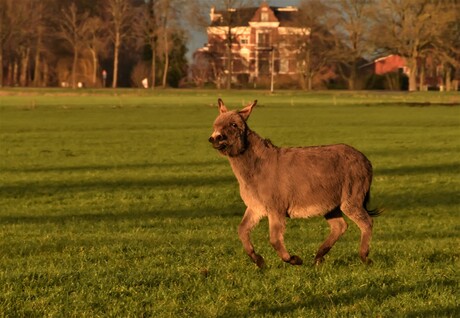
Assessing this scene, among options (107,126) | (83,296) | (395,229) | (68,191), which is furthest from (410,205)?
(107,126)

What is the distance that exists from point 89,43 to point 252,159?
152 metres

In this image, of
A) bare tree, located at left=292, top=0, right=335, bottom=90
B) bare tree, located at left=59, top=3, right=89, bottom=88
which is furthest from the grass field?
bare tree, located at left=59, top=3, right=89, bottom=88

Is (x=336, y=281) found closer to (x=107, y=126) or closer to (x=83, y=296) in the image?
(x=83, y=296)

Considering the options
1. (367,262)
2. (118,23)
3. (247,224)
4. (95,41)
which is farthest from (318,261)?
(95,41)

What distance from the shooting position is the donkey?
9.18 m

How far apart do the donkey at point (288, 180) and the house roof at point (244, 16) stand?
5810 inches

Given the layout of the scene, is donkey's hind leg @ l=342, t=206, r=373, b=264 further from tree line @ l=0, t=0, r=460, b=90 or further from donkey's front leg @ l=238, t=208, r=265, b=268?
tree line @ l=0, t=0, r=460, b=90

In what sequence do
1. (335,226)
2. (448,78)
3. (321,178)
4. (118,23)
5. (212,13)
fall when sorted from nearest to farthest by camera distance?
1. (321,178)
2. (335,226)
3. (448,78)
4. (118,23)
5. (212,13)

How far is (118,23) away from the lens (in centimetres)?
15338

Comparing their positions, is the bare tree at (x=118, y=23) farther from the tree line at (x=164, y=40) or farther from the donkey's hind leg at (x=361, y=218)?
the donkey's hind leg at (x=361, y=218)

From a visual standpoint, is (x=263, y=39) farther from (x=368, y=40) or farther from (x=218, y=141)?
(x=218, y=141)

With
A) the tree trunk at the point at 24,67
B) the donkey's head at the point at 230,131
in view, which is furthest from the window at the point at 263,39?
the donkey's head at the point at 230,131

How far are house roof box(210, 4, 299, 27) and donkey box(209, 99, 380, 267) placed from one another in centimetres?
14759

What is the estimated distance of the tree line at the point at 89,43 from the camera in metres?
154
